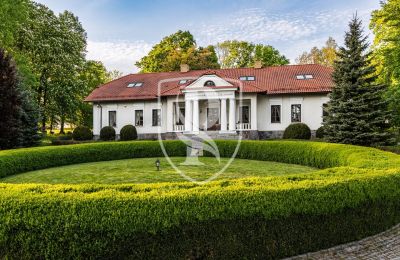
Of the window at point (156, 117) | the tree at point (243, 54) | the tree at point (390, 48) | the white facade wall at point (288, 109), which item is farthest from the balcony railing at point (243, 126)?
the tree at point (243, 54)

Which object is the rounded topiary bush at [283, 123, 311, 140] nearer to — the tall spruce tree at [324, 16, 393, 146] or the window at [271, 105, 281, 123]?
the window at [271, 105, 281, 123]

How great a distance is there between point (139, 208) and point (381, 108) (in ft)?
52.9

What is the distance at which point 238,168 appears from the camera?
44.9 feet

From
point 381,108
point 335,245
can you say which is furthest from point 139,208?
point 381,108


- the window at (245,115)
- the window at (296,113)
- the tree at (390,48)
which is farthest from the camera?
the window at (245,115)

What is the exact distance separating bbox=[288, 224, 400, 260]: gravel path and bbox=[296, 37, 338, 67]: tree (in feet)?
144

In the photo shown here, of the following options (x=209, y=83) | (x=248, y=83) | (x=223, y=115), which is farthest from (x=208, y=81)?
(x=248, y=83)

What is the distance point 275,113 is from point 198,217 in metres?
22.3

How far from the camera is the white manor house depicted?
24984mm

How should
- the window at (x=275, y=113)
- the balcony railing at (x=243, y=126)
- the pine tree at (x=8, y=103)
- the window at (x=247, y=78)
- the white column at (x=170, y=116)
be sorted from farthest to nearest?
the window at (x=247, y=78), the white column at (x=170, y=116), the window at (x=275, y=113), the balcony railing at (x=243, y=126), the pine tree at (x=8, y=103)

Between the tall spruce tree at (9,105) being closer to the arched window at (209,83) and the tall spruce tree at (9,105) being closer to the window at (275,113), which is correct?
the arched window at (209,83)

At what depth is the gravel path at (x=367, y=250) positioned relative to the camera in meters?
5.36

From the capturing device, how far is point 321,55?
49375 millimetres

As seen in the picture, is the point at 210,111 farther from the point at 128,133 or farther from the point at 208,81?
the point at 128,133
